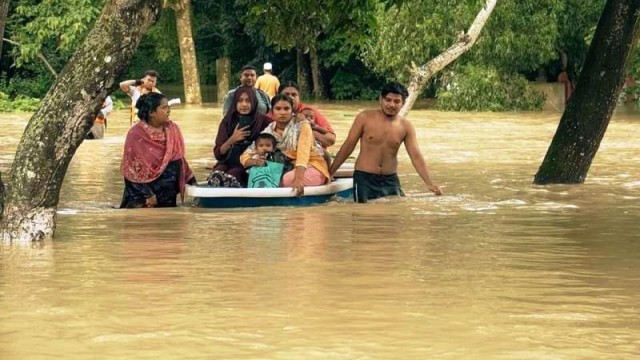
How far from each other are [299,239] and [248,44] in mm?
40044

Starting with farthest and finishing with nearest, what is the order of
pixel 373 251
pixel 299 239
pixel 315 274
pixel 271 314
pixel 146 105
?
pixel 146 105, pixel 299 239, pixel 373 251, pixel 315 274, pixel 271 314

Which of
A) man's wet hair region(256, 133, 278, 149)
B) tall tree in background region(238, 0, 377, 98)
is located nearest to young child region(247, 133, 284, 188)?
man's wet hair region(256, 133, 278, 149)

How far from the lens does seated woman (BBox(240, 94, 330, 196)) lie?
1440cm

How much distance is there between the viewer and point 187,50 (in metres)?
42.5

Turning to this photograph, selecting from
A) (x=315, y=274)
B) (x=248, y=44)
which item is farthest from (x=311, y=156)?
(x=248, y=44)

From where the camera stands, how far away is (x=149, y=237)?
1191 cm

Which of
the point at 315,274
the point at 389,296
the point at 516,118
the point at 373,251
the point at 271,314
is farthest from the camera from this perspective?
the point at 516,118

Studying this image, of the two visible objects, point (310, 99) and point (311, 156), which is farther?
point (310, 99)

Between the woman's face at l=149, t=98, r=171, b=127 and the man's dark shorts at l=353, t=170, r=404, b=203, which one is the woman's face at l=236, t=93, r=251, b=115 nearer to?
the woman's face at l=149, t=98, r=171, b=127

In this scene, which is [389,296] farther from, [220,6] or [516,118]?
[220,6]

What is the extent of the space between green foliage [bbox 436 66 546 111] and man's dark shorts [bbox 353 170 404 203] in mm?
24028

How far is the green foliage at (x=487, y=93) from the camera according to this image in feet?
128

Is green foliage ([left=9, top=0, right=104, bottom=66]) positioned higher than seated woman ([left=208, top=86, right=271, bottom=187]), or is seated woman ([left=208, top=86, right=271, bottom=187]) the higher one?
green foliage ([left=9, top=0, right=104, bottom=66])

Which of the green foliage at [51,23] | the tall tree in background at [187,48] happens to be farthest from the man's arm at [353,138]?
the green foliage at [51,23]
